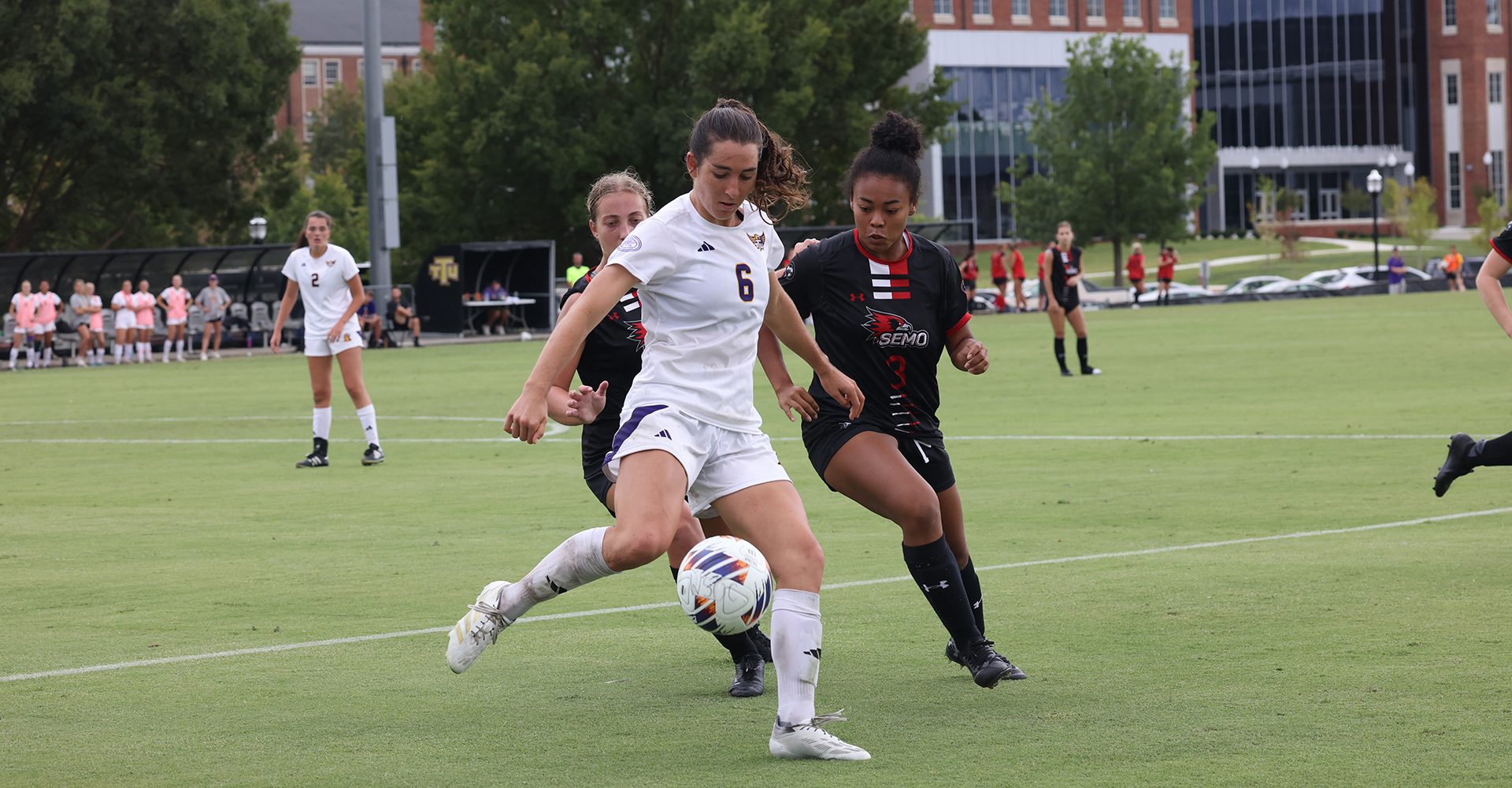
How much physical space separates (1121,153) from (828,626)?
64.1 m

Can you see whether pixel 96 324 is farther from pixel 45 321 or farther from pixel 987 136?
pixel 987 136

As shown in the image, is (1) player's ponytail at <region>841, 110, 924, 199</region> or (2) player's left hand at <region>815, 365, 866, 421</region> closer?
(2) player's left hand at <region>815, 365, 866, 421</region>

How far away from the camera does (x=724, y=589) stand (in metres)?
4.75

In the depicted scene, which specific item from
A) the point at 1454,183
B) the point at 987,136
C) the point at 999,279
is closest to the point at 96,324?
the point at 999,279

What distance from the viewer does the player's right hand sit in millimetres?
4633

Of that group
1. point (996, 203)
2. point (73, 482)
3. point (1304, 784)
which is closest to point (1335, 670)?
point (1304, 784)

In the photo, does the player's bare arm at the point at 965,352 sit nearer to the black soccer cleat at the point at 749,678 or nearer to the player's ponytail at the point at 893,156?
the player's ponytail at the point at 893,156

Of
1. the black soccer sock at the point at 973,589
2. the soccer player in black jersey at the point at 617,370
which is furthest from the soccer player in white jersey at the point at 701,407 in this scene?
the black soccer sock at the point at 973,589

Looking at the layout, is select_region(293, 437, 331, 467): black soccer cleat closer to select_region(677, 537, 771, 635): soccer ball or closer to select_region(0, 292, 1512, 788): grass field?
select_region(0, 292, 1512, 788): grass field

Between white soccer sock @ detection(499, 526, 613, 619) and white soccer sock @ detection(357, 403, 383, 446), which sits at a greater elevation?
white soccer sock @ detection(357, 403, 383, 446)

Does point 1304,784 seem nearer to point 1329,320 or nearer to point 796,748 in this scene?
point 796,748

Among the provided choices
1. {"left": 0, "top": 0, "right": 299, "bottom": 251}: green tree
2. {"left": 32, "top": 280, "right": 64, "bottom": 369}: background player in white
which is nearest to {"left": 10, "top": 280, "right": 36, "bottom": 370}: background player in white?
{"left": 32, "top": 280, "right": 64, "bottom": 369}: background player in white

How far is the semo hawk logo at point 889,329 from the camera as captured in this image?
586 centimetres

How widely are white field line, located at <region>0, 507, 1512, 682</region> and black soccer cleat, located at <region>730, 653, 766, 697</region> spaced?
1575 millimetres
